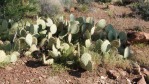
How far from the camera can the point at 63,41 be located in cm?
766

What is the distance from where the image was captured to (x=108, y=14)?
1070 centimetres

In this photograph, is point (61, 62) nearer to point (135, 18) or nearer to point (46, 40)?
point (46, 40)

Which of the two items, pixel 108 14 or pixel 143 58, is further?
pixel 108 14

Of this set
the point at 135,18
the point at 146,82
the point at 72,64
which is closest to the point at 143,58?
the point at 146,82

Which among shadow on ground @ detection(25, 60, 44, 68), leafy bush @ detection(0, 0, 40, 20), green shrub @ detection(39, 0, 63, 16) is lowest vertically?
shadow on ground @ detection(25, 60, 44, 68)

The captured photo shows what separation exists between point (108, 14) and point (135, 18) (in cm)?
76

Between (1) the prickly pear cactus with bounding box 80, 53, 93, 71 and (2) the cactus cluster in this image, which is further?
(2) the cactus cluster

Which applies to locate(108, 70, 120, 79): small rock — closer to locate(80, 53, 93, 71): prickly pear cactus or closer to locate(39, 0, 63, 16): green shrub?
locate(80, 53, 93, 71): prickly pear cactus

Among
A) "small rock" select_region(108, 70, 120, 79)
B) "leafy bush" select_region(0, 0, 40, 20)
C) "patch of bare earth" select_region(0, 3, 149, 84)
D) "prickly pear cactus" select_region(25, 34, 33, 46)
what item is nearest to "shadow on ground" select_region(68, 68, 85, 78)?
"patch of bare earth" select_region(0, 3, 149, 84)

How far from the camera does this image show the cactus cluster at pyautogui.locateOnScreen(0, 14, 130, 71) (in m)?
6.94

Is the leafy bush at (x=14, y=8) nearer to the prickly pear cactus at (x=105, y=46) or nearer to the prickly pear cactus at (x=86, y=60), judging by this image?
the prickly pear cactus at (x=105, y=46)

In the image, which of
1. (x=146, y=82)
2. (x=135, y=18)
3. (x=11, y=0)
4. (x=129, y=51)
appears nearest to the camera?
(x=146, y=82)

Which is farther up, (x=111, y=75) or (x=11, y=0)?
(x=11, y=0)

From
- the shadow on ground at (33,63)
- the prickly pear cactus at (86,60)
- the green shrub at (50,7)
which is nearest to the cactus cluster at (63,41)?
the prickly pear cactus at (86,60)
